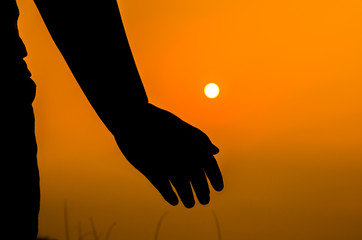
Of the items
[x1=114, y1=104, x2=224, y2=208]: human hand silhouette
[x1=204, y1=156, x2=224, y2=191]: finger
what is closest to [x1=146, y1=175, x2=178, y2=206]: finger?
[x1=114, y1=104, x2=224, y2=208]: human hand silhouette

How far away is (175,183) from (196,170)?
3.3 inches

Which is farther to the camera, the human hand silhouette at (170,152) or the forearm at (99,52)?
the human hand silhouette at (170,152)

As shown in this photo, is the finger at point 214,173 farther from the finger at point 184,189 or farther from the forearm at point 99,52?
the forearm at point 99,52

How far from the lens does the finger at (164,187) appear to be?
6.07 ft

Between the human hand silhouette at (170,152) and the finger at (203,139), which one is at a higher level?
the finger at (203,139)

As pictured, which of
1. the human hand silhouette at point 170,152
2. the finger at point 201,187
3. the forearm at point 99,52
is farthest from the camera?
the finger at point 201,187

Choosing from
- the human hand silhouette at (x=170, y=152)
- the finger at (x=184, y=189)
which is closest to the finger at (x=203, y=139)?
the human hand silhouette at (x=170, y=152)

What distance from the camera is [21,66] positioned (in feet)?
4.56

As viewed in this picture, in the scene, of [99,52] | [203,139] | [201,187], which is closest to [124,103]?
[99,52]

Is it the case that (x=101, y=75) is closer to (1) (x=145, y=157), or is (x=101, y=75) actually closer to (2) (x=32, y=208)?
(1) (x=145, y=157)

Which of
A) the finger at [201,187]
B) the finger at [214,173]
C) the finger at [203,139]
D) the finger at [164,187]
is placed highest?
the finger at [203,139]

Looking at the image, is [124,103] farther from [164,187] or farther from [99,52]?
[164,187]

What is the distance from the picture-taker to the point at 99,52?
167 cm

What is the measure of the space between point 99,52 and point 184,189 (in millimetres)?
566
